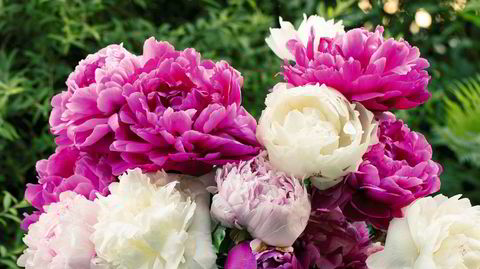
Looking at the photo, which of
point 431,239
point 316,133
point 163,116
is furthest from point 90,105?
point 431,239

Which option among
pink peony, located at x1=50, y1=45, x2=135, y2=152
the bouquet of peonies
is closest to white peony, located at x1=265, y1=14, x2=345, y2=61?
the bouquet of peonies

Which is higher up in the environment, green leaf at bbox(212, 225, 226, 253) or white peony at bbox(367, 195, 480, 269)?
white peony at bbox(367, 195, 480, 269)

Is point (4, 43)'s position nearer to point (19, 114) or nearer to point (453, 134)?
point (19, 114)

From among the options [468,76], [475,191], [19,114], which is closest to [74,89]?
[19,114]

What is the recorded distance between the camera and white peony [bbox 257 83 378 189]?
2.03ft

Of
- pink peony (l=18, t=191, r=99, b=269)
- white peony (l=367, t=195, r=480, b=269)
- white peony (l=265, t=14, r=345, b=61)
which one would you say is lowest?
pink peony (l=18, t=191, r=99, b=269)

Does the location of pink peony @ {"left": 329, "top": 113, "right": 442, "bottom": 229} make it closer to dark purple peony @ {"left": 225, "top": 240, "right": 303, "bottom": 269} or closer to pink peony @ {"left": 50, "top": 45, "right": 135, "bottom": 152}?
dark purple peony @ {"left": 225, "top": 240, "right": 303, "bottom": 269}

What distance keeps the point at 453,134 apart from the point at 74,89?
165 cm

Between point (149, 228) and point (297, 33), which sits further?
point (297, 33)

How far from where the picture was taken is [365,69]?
656 mm

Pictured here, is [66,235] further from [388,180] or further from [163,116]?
[388,180]

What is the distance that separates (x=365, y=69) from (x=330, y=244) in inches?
5.9

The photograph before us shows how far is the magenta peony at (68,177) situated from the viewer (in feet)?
2.22

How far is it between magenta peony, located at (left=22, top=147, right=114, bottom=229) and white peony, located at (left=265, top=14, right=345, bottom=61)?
0.60ft
